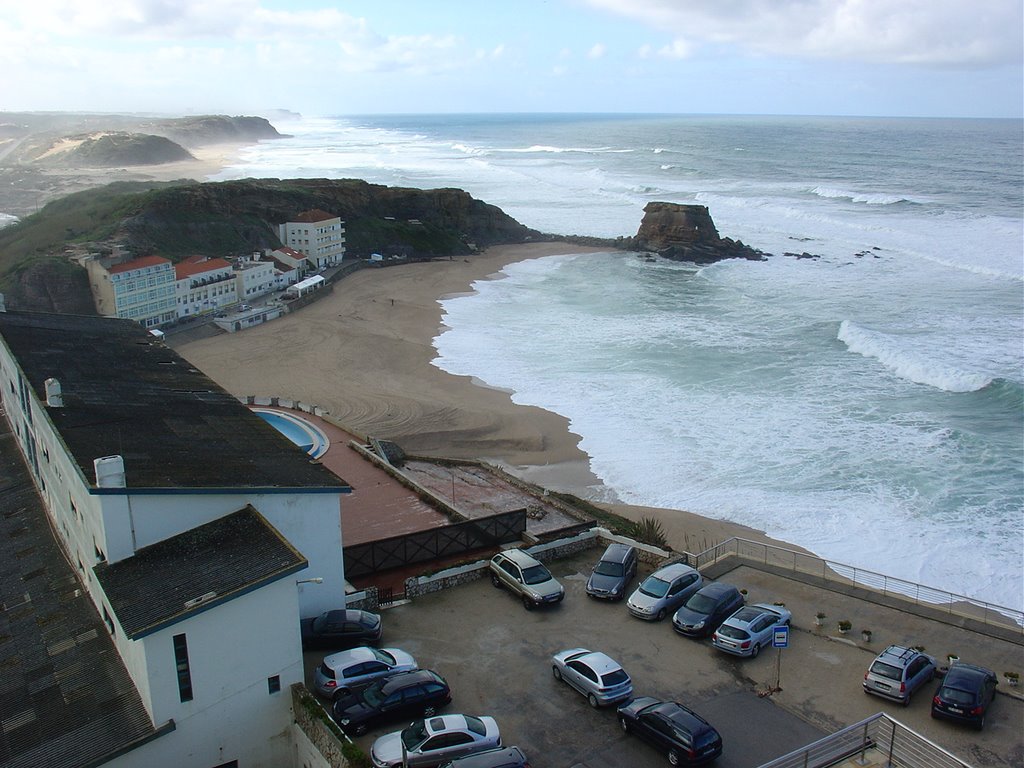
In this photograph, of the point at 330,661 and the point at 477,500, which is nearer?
the point at 330,661

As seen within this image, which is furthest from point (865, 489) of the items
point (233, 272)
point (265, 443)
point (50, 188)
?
point (50, 188)

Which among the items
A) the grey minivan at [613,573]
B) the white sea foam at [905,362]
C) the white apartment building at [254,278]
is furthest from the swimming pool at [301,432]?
the white sea foam at [905,362]

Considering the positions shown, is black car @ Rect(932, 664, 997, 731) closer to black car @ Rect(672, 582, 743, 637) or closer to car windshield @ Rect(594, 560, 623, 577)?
black car @ Rect(672, 582, 743, 637)

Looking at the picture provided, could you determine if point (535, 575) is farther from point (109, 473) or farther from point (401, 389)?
point (401, 389)

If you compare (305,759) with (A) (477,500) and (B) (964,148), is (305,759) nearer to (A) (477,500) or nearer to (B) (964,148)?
(A) (477,500)

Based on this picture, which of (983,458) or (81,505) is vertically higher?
(81,505)
